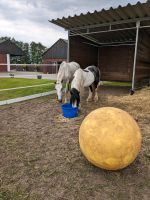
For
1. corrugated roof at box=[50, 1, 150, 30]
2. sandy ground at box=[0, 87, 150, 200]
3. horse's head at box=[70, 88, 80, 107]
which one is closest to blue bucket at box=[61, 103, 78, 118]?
horse's head at box=[70, 88, 80, 107]

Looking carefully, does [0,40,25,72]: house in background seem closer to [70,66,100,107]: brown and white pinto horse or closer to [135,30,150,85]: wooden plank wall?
[135,30,150,85]: wooden plank wall

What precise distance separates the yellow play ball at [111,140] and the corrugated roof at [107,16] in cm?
536

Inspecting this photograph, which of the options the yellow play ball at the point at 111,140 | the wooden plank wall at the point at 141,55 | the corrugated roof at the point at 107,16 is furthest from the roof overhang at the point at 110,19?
the yellow play ball at the point at 111,140

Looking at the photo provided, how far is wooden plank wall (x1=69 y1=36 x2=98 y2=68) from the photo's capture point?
9.69 m

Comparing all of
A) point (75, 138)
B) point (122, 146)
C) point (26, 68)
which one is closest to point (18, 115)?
point (75, 138)

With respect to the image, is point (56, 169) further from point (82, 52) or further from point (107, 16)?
point (82, 52)

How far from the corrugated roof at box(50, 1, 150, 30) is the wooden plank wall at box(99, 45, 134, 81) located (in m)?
4.17

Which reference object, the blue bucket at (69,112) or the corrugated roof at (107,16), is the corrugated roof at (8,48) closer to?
the corrugated roof at (107,16)

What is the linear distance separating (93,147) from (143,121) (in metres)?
2.66

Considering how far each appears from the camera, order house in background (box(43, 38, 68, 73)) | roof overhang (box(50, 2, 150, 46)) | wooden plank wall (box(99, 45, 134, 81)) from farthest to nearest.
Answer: house in background (box(43, 38, 68, 73)), wooden plank wall (box(99, 45, 134, 81)), roof overhang (box(50, 2, 150, 46))

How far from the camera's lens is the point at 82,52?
10.7 metres

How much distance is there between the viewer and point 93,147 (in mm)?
2541

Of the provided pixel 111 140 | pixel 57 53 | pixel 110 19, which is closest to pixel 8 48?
pixel 57 53

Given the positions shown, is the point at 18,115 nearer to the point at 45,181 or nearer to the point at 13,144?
the point at 13,144
